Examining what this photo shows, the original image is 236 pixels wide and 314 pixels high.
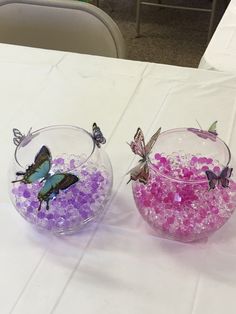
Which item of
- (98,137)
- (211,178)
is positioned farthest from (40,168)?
(211,178)

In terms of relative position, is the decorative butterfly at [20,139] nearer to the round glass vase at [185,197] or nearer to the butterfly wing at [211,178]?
the round glass vase at [185,197]

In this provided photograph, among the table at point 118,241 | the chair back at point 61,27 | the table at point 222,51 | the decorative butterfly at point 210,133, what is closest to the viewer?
the table at point 118,241

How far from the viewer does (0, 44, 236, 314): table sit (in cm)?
63

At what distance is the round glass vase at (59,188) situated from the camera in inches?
26.0

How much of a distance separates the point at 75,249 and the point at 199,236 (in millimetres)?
180

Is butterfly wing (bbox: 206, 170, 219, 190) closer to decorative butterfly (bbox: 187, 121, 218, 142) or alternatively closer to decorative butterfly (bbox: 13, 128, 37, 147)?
decorative butterfly (bbox: 187, 121, 218, 142)

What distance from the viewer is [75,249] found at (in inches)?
27.8

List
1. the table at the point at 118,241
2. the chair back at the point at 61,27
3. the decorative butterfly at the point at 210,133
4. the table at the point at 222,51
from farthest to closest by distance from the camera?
the chair back at the point at 61,27 → the table at the point at 222,51 → the decorative butterfly at the point at 210,133 → the table at the point at 118,241

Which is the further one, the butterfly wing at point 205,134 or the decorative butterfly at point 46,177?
the butterfly wing at point 205,134

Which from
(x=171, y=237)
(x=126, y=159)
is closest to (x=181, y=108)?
(x=126, y=159)

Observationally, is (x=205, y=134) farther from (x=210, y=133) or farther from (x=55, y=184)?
(x=55, y=184)

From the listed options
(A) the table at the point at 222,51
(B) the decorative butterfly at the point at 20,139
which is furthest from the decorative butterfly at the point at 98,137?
(A) the table at the point at 222,51

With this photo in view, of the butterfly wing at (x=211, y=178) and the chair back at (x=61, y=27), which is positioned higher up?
the butterfly wing at (x=211, y=178)

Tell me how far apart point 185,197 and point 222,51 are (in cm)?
54
